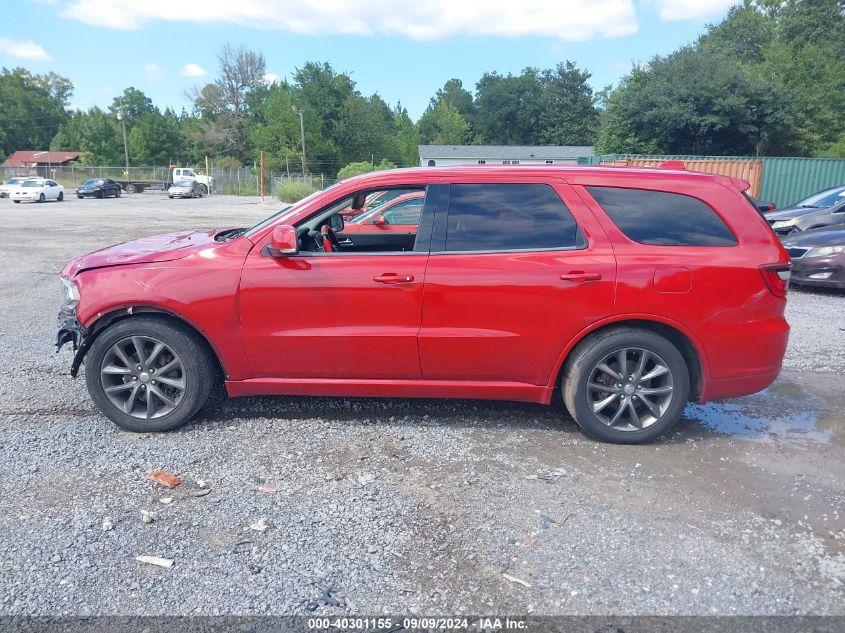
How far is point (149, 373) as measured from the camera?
4383mm

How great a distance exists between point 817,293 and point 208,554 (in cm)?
997

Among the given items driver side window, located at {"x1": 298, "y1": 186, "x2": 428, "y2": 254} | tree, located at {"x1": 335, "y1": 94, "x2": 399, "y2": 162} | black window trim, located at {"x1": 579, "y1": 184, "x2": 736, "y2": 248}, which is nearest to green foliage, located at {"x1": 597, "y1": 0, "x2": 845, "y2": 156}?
driver side window, located at {"x1": 298, "y1": 186, "x2": 428, "y2": 254}

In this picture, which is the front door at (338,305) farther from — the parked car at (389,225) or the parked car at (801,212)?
the parked car at (801,212)

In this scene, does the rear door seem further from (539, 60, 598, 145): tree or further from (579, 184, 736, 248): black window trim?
(539, 60, 598, 145): tree

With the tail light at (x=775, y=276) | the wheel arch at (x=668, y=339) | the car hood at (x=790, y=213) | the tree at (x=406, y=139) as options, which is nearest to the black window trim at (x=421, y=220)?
the wheel arch at (x=668, y=339)

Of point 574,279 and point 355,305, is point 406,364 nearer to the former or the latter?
point 355,305

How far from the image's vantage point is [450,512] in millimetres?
3465

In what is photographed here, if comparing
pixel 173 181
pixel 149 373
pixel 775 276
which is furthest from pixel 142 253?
pixel 173 181

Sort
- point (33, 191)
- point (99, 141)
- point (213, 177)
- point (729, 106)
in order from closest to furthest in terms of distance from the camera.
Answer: point (729, 106) → point (33, 191) → point (213, 177) → point (99, 141)

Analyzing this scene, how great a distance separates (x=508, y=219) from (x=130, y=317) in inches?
103

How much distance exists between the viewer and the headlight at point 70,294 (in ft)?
14.4

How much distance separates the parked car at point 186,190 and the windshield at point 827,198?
1692 inches

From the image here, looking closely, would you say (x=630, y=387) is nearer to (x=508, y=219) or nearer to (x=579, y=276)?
(x=579, y=276)

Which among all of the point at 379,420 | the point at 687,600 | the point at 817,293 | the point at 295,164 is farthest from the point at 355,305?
the point at 295,164
